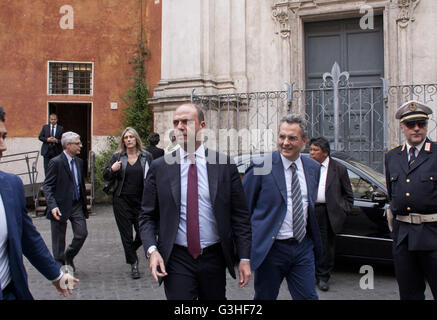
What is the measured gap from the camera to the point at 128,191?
254 inches

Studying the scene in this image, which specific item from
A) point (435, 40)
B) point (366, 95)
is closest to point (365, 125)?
point (366, 95)

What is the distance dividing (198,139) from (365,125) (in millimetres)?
8318

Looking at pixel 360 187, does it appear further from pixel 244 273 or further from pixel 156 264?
pixel 156 264

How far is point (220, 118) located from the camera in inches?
453

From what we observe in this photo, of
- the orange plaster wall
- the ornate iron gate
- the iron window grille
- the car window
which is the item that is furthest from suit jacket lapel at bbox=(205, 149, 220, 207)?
the iron window grille

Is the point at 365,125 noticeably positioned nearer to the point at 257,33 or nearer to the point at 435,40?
the point at 435,40

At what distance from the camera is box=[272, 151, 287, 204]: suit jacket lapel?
383cm

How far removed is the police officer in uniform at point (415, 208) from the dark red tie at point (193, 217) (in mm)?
1904

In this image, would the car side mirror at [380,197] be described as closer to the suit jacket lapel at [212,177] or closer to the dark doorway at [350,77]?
the suit jacket lapel at [212,177]

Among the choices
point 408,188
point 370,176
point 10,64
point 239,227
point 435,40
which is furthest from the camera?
point 10,64

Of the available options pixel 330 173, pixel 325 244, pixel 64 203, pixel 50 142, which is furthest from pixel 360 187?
pixel 50 142

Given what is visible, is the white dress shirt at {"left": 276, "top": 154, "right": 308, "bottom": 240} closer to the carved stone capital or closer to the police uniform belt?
the police uniform belt

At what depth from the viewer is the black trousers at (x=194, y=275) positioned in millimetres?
3148

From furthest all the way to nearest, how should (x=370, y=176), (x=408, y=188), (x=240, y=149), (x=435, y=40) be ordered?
(x=240, y=149) → (x=435, y=40) → (x=370, y=176) → (x=408, y=188)
